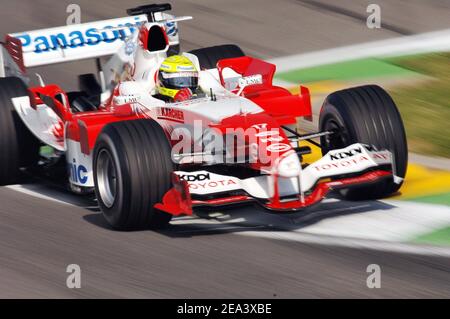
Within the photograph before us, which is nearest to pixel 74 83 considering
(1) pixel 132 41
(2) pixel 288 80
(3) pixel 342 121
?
(2) pixel 288 80

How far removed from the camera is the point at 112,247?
970 centimetres

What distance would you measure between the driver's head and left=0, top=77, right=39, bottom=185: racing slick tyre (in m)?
1.63

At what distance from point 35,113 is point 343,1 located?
8.88m

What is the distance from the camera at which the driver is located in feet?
36.3

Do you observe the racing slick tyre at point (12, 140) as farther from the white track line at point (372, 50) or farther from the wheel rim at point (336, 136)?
the white track line at point (372, 50)

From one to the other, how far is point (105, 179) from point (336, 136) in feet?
6.94

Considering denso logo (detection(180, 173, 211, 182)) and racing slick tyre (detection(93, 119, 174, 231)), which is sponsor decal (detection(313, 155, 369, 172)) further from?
racing slick tyre (detection(93, 119, 174, 231))

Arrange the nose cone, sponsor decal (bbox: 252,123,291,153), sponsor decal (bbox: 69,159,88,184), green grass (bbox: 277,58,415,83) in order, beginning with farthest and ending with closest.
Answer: green grass (bbox: 277,58,415,83) < sponsor decal (bbox: 69,159,88,184) < sponsor decal (bbox: 252,123,291,153) < the nose cone

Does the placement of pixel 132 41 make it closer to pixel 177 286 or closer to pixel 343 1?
pixel 177 286

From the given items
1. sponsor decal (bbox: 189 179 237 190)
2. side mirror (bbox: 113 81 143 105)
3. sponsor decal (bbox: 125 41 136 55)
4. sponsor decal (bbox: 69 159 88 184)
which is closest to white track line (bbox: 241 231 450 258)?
sponsor decal (bbox: 189 179 237 190)

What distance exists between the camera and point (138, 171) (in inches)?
384

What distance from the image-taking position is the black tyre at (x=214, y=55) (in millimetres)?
12930

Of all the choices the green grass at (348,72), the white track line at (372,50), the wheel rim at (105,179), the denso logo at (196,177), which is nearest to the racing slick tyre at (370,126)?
the denso logo at (196,177)

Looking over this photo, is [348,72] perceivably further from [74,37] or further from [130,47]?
[130,47]
